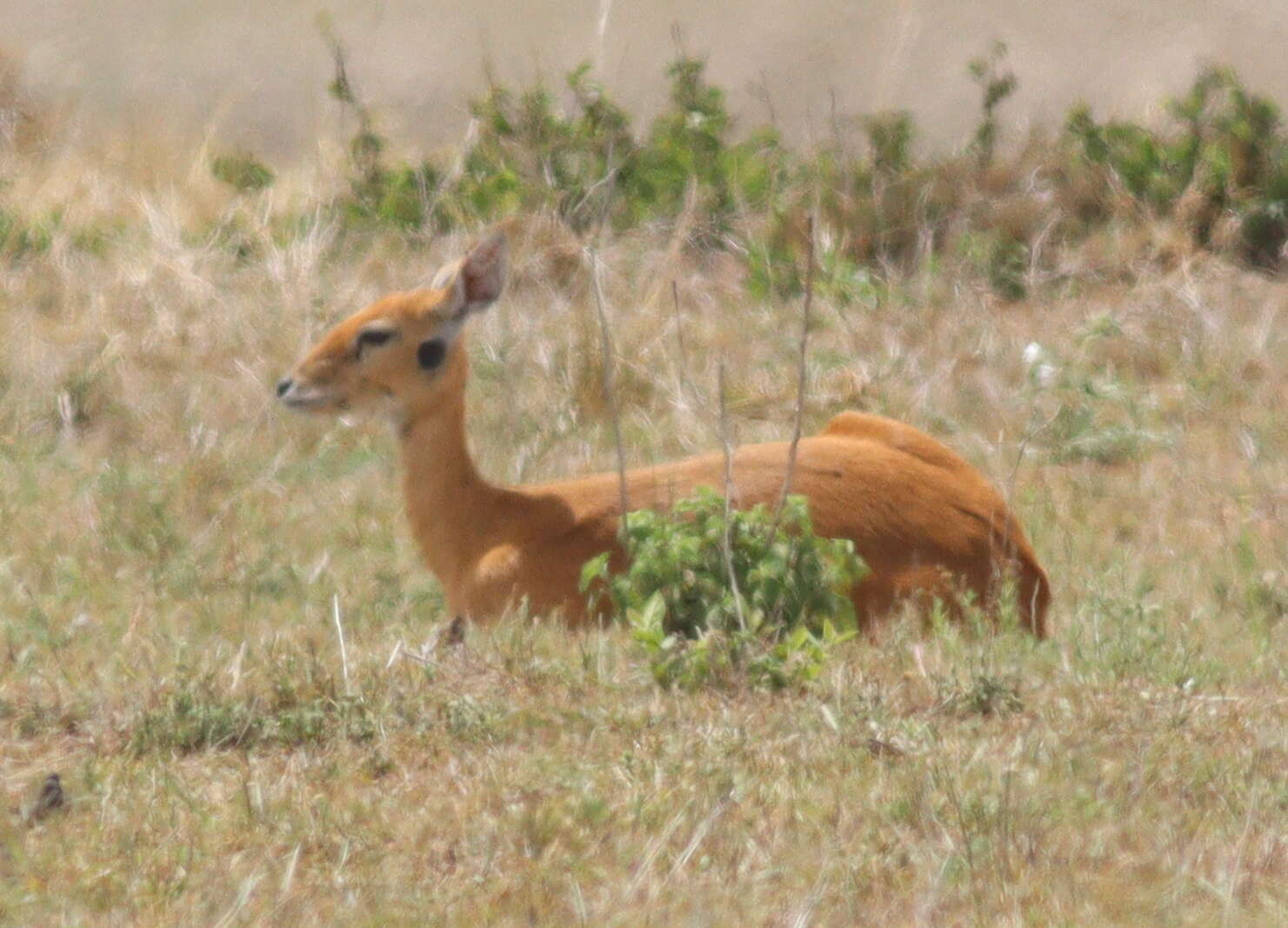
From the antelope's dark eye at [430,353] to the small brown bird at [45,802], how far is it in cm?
273

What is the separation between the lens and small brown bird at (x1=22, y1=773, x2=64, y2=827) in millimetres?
4250

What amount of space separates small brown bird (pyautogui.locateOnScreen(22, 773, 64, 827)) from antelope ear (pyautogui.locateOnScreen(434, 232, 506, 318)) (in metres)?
2.93

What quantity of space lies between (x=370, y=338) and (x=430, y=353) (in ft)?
0.67

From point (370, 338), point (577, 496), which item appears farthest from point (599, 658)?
point (370, 338)

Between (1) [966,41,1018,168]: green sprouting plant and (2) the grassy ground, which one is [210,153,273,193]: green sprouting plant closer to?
(2) the grassy ground

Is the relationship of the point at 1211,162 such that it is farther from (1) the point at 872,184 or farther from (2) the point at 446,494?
(2) the point at 446,494

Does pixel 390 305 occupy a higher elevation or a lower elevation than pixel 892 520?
higher

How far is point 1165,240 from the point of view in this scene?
423 inches

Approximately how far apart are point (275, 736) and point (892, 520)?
2.02 meters

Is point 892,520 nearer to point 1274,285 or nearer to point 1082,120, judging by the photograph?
point 1274,285

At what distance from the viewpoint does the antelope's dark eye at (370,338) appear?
6953 millimetres

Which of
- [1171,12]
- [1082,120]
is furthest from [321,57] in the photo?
[1082,120]

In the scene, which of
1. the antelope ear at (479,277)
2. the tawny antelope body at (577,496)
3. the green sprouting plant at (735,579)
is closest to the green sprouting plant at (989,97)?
the antelope ear at (479,277)

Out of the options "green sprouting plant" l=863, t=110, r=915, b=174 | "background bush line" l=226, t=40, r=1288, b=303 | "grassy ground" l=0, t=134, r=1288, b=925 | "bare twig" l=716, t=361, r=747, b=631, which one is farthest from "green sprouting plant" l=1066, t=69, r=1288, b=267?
"bare twig" l=716, t=361, r=747, b=631
